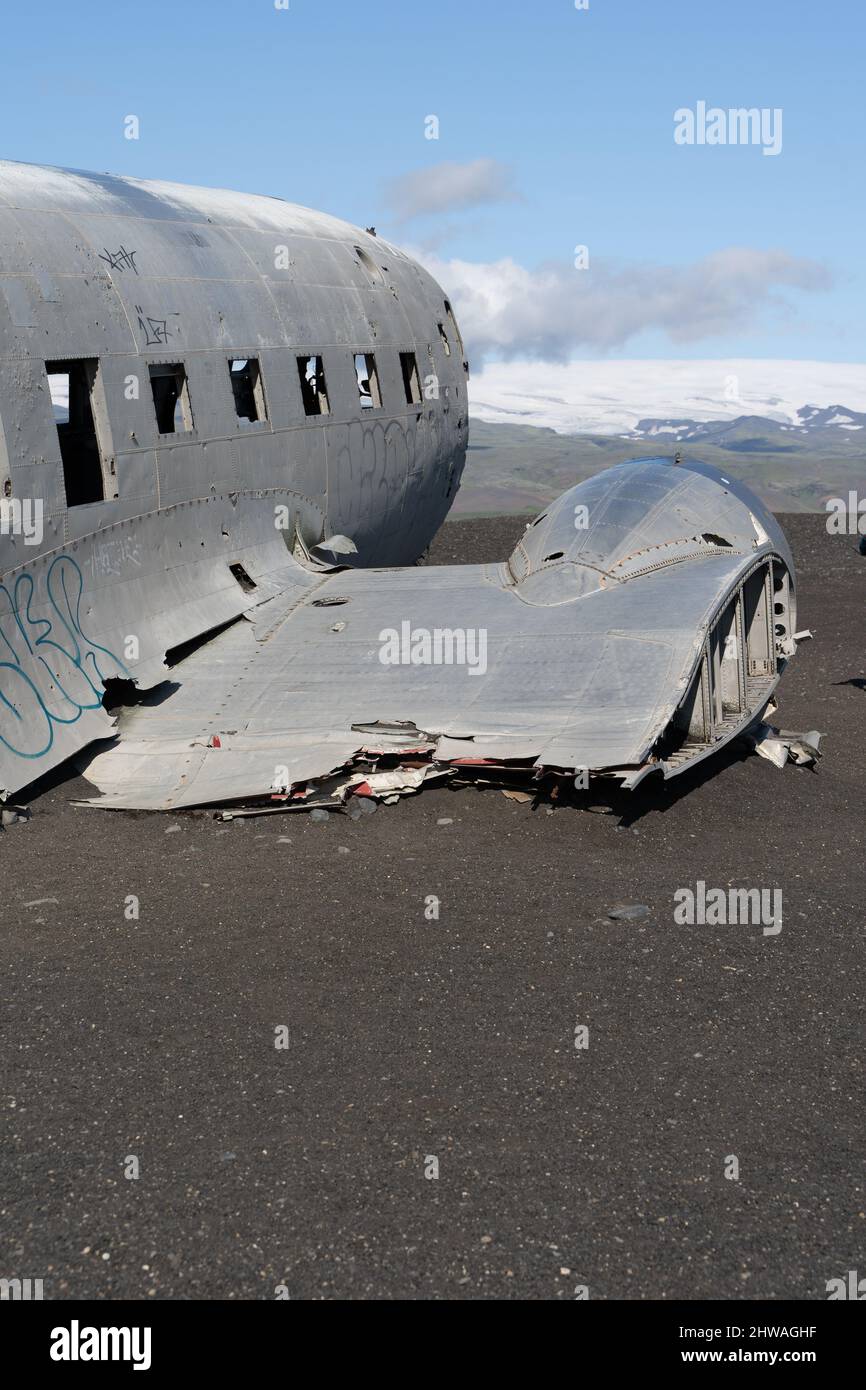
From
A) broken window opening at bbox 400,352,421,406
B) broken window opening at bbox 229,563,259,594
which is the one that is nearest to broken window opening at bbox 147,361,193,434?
broken window opening at bbox 229,563,259,594

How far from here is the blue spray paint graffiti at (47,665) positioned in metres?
11.4

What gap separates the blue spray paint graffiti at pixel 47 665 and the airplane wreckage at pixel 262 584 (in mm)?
28

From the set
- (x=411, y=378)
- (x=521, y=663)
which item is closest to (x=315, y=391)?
(x=411, y=378)

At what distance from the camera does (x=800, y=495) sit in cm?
17175

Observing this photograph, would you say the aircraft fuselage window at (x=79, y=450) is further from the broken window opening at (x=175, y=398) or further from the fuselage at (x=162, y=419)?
the broken window opening at (x=175, y=398)

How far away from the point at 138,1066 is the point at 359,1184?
1802 millimetres

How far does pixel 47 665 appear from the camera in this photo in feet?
38.8

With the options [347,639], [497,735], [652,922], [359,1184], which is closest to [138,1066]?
[359,1184]

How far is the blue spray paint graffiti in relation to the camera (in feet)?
37.3

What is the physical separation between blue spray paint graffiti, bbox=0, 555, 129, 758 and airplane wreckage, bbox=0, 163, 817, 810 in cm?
3

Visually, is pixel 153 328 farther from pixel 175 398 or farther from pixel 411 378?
pixel 411 378

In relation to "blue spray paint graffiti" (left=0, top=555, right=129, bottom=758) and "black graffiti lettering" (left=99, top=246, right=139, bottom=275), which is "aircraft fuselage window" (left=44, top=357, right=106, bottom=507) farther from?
"blue spray paint graffiti" (left=0, top=555, right=129, bottom=758)

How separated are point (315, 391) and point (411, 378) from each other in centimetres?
284

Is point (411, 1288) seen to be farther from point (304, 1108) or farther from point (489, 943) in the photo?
point (489, 943)
